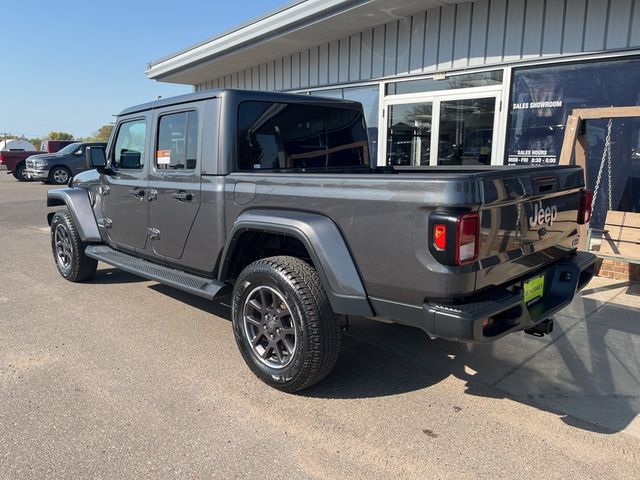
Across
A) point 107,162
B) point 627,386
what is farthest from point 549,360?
point 107,162

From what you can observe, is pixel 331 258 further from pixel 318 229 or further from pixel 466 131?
pixel 466 131

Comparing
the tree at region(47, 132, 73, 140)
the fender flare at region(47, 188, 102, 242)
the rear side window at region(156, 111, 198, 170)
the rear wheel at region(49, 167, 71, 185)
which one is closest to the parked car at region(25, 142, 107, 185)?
the rear wheel at region(49, 167, 71, 185)

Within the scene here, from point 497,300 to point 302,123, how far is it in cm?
219

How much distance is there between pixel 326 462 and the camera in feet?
8.41

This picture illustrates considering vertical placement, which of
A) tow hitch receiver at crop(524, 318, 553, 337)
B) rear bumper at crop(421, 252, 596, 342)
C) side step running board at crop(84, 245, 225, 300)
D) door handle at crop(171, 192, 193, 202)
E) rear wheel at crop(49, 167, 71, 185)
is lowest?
tow hitch receiver at crop(524, 318, 553, 337)

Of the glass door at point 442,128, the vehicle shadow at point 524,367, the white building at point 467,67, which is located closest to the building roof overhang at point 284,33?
the white building at point 467,67

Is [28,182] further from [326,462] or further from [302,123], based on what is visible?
[326,462]

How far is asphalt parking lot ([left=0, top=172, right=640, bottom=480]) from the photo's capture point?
2557 millimetres

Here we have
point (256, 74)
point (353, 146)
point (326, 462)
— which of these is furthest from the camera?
point (256, 74)

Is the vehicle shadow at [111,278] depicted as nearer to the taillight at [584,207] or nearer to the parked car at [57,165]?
the taillight at [584,207]

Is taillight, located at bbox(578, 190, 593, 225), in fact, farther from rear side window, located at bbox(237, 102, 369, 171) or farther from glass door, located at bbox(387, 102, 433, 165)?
glass door, located at bbox(387, 102, 433, 165)

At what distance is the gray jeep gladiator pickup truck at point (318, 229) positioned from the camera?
255 centimetres

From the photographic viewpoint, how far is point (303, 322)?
3.02m

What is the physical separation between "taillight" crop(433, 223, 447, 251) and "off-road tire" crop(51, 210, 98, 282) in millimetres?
4391
